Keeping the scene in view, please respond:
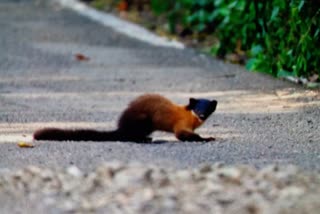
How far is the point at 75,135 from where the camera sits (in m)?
8.70

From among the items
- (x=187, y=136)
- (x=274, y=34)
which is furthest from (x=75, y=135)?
(x=274, y=34)

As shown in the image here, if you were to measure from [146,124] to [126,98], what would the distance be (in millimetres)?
3033

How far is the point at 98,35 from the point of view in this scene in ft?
59.2

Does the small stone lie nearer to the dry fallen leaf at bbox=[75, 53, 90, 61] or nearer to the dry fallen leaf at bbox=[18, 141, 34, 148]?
the dry fallen leaf at bbox=[18, 141, 34, 148]

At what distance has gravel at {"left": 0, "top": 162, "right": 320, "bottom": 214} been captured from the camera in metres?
5.89

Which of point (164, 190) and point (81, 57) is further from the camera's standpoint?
point (81, 57)

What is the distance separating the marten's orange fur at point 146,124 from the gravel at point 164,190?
1614mm

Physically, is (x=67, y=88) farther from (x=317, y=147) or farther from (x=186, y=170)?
(x=186, y=170)

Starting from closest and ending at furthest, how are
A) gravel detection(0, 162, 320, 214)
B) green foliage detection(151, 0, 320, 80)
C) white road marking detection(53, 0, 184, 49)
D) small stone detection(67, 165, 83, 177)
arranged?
1. gravel detection(0, 162, 320, 214)
2. small stone detection(67, 165, 83, 177)
3. green foliage detection(151, 0, 320, 80)
4. white road marking detection(53, 0, 184, 49)

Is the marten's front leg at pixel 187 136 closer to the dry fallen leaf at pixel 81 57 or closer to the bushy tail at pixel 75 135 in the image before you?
the bushy tail at pixel 75 135

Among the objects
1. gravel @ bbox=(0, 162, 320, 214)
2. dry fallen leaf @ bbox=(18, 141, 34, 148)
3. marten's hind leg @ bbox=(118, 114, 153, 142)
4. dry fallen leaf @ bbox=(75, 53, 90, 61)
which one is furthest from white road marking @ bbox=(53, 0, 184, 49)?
gravel @ bbox=(0, 162, 320, 214)

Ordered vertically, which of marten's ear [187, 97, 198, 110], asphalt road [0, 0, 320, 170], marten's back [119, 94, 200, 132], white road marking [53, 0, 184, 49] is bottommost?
white road marking [53, 0, 184, 49]

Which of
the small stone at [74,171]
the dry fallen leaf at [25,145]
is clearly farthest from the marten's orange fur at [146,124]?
the small stone at [74,171]

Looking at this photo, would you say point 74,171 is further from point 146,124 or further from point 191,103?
point 191,103
